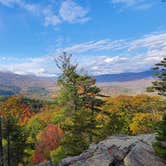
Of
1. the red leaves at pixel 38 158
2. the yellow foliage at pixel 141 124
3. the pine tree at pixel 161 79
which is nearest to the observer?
the pine tree at pixel 161 79

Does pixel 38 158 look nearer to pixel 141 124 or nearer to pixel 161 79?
pixel 141 124

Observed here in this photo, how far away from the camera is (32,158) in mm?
63938

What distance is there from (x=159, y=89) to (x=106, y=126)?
1244 centimetres

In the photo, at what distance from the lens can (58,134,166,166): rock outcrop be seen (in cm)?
2002

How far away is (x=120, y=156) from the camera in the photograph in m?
21.5

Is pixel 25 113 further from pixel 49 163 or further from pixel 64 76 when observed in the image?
pixel 49 163

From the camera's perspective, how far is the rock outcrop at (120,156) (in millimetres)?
20016

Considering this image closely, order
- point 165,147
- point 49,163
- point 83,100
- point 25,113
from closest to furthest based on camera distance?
1. point 165,147
2. point 49,163
3. point 83,100
4. point 25,113

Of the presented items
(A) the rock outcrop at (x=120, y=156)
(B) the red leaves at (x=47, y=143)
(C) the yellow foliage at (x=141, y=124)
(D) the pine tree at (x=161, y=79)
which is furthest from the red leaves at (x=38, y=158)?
(A) the rock outcrop at (x=120, y=156)

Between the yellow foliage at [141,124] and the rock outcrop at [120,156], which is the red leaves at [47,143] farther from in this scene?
the rock outcrop at [120,156]

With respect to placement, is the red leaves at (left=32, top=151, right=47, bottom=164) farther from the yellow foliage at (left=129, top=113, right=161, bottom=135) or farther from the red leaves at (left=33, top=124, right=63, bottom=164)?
the yellow foliage at (left=129, top=113, right=161, bottom=135)

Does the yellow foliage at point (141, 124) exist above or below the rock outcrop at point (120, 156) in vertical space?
below

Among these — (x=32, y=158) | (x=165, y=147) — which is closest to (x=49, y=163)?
(x=165, y=147)

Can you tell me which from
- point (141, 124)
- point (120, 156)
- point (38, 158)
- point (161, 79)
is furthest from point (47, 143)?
point (120, 156)
